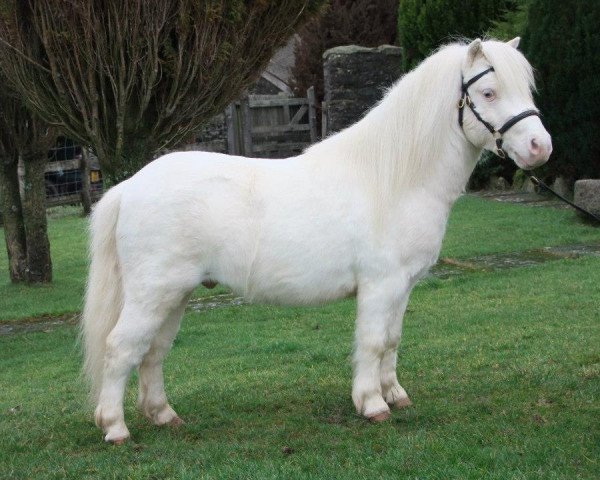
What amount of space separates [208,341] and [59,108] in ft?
7.75

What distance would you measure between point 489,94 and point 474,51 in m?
0.24

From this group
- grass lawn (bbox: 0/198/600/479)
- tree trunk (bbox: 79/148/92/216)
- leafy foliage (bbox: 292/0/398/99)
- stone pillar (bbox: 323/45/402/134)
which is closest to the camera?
grass lawn (bbox: 0/198/600/479)

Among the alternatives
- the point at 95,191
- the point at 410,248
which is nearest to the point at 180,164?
the point at 410,248

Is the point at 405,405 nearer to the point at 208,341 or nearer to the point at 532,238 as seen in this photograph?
the point at 208,341

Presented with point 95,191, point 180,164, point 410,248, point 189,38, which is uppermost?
point 189,38

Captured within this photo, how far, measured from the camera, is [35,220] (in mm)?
11414

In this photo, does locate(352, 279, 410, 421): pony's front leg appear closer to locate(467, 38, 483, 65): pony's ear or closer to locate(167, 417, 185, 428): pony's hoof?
locate(167, 417, 185, 428): pony's hoof

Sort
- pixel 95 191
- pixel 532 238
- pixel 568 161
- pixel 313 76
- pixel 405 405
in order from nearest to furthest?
pixel 405 405, pixel 532 238, pixel 568 161, pixel 95 191, pixel 313 76

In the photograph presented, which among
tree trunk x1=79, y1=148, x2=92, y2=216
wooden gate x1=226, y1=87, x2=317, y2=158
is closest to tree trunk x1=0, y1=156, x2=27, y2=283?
tree trunk x1=79, y1=148, x2=92, y2=216

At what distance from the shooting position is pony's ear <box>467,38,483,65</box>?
4758 millimetres

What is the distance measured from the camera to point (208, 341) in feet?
26.4

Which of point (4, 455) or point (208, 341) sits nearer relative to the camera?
point (4, 455)

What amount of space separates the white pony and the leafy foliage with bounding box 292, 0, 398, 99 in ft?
60.3

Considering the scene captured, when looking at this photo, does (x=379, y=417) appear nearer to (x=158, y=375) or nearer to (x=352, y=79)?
(x=158, y=375)
